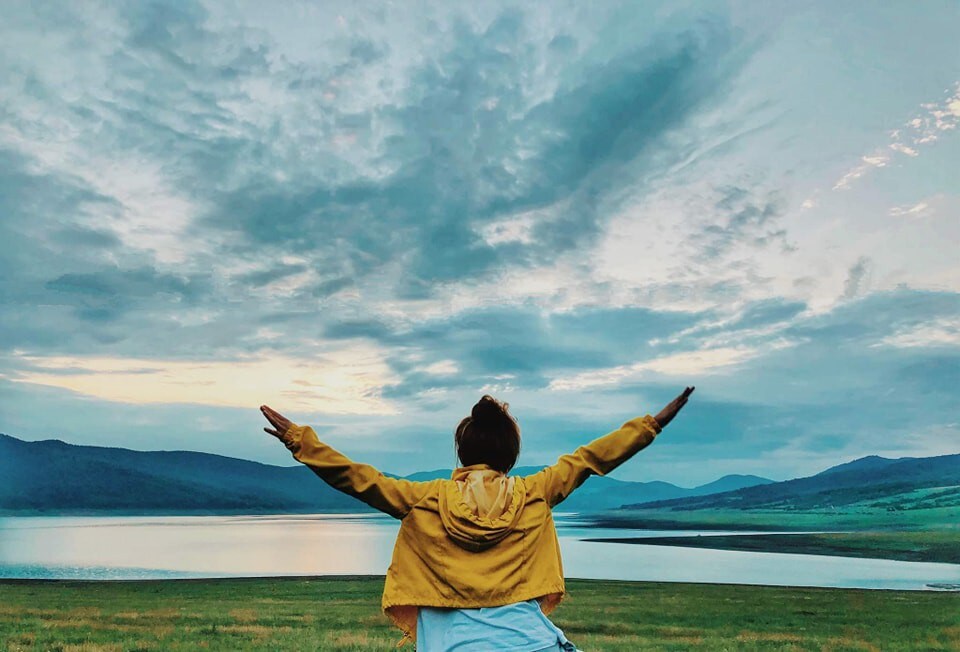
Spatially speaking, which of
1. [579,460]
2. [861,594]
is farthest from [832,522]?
[579,460]

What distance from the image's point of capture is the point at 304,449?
149 inches

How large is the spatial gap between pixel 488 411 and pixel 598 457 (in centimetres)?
57

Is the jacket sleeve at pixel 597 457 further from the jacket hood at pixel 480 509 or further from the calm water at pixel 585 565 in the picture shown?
the calm water at pixel 585 565

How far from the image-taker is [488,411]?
403 cm

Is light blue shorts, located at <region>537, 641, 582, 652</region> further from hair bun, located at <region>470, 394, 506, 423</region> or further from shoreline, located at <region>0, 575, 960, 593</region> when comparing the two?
shoreline, located at <region>0, 575, 960, 593</region>

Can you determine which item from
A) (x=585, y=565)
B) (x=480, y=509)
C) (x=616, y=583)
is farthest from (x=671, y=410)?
(x=585, y=565)

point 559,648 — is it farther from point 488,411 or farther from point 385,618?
point 385,618

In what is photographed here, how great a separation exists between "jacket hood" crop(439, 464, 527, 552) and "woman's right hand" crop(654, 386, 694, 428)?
0.82m

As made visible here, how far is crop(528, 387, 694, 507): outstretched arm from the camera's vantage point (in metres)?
3.97

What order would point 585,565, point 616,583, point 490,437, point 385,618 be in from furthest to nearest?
point 585,565
point 616,583
point 385,618
point 490,437

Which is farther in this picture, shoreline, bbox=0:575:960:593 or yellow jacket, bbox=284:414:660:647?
shoreline, bbox=0:575:960:593

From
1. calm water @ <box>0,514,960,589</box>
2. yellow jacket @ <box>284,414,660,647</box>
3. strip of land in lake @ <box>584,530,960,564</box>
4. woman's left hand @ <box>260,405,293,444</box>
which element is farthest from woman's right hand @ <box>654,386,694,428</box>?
strip of land in lake @ <box>584,530,960,564</box>

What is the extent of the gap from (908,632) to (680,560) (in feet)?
163

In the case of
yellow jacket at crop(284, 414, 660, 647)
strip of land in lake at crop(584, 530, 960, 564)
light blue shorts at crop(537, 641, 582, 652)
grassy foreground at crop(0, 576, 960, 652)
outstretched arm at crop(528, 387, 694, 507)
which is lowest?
strip of land in lake at crop(584, 530, 960, 564)
